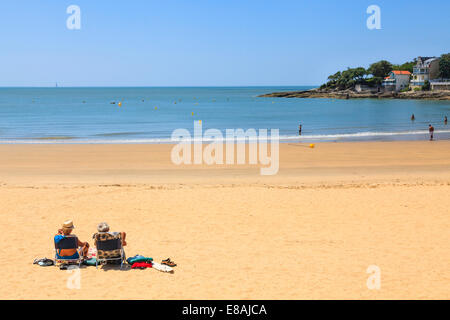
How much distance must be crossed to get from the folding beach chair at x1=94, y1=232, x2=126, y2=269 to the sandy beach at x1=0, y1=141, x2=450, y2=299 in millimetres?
243

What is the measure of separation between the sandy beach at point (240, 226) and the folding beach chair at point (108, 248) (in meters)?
0.24

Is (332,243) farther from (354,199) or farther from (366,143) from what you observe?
(366,143)

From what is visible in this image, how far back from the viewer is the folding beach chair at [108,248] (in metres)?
8.48

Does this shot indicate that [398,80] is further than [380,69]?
No

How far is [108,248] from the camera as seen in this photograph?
852 centimetres

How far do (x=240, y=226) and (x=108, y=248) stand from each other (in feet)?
12.9

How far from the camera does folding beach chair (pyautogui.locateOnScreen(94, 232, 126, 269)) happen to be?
848 cm

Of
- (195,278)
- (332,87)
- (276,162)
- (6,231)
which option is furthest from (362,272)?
(332,87)

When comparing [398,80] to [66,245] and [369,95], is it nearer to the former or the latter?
[369,95]

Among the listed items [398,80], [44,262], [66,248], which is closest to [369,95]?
[398,80]

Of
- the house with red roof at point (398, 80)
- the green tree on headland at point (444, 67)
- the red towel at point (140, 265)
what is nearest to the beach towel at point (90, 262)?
the red towel at point (140, 265)

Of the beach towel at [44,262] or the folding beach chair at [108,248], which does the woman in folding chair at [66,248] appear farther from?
the folding beach chair at [108,248]

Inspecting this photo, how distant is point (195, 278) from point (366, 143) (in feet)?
89.3

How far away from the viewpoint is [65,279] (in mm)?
7926
